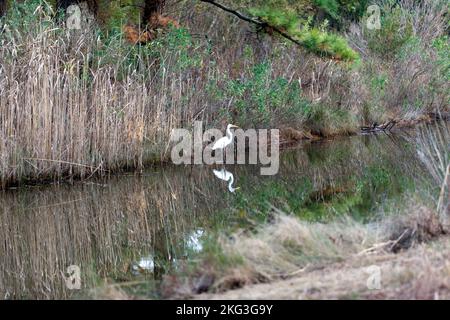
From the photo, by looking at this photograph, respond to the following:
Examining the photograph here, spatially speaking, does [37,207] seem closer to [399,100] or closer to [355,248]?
[355,248]

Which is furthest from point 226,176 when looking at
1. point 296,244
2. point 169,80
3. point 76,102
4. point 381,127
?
point 381,127

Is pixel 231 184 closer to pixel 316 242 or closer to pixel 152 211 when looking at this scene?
pixel 152 211

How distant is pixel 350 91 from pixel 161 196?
26.1 ft

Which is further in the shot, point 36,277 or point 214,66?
point 214,66

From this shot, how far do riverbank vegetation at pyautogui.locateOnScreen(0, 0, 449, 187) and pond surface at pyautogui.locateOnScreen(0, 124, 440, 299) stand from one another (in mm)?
659

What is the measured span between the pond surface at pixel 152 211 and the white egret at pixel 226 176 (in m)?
0.11

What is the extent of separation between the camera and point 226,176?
11625 millimetres

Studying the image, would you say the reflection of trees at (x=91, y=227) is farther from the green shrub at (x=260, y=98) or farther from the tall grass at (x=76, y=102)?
the green shrub at (x=260, y=98)

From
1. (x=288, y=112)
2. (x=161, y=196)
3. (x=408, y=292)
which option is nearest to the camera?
(x=408, y=292)

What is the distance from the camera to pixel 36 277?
6.49 meters

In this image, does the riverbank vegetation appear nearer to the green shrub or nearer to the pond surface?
the green shrub

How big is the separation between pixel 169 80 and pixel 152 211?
3676 mm
